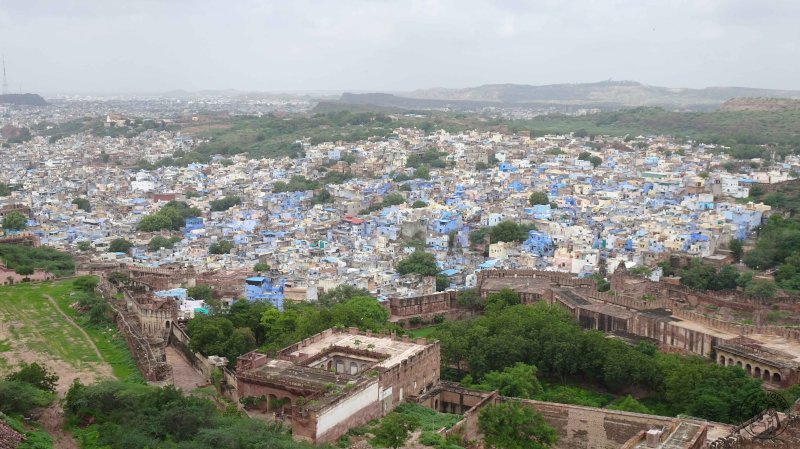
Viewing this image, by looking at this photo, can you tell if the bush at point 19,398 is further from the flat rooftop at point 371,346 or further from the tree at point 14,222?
the tree at point 14,222

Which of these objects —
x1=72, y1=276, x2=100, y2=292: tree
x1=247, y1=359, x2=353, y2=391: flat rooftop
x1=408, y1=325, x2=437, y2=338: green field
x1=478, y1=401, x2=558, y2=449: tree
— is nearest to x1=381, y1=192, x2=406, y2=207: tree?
x1=408, y1=325, x2=437, y2=338: green field

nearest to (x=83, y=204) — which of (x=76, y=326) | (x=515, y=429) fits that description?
(x=76, y=326)

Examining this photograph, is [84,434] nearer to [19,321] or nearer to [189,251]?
[19,321]

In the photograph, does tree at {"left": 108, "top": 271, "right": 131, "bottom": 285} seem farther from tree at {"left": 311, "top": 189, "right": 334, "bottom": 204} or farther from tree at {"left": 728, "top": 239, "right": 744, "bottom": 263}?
tree at {"left": 311, "top": 189, "right": 334, "bottom": 204}

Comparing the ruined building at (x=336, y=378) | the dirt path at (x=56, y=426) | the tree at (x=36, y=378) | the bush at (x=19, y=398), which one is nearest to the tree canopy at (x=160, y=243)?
the ruined building at (x=336, y=378)

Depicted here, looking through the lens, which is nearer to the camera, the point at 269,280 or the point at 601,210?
the point at 269,280

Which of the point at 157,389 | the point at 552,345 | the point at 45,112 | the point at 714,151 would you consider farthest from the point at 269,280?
the point at 45,112
